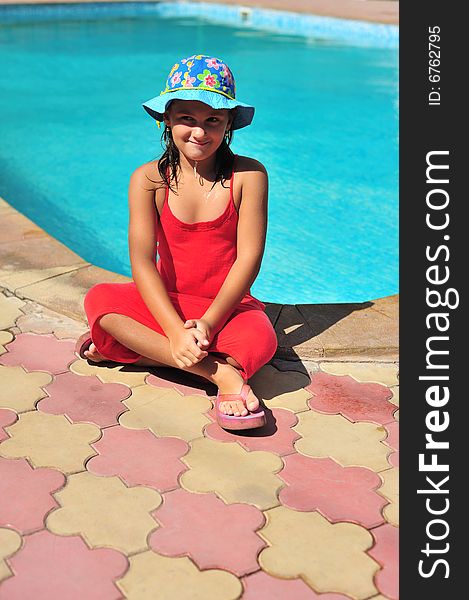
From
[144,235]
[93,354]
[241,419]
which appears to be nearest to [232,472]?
[241,419]

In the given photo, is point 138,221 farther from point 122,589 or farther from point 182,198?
point 122,589

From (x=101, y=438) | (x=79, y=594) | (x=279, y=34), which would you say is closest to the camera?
(x=79, y=594)

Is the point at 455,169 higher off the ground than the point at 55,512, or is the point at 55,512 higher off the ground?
the point at 455,169

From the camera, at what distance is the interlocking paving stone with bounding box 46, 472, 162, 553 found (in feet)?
6.97

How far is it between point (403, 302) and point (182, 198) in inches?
33.1

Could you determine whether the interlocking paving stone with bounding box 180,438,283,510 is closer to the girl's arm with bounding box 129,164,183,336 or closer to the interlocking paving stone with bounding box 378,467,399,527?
the interlocking paving stone with bounding box 378,467,399,527

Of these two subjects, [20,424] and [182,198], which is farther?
[182,198]

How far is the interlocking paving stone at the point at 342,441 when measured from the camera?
2537 mm

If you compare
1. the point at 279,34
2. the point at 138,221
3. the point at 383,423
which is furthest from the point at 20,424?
the point at 279,34

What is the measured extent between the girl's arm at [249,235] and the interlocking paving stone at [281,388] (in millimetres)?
296

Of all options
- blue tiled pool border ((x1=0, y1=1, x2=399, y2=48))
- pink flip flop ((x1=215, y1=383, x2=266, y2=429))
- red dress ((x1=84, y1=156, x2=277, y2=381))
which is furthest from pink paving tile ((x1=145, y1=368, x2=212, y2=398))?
blue tiled pool border ((x1=0, y1=1, x2=399, y2=48))

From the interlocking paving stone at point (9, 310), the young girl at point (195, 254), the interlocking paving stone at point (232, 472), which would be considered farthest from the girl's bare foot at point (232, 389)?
the interlocking paving stone at point (9, 310)

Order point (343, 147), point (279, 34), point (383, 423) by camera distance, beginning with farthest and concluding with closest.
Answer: point (279, 34) → point (343, 147) → point (383, 423)

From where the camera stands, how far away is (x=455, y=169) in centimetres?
306
